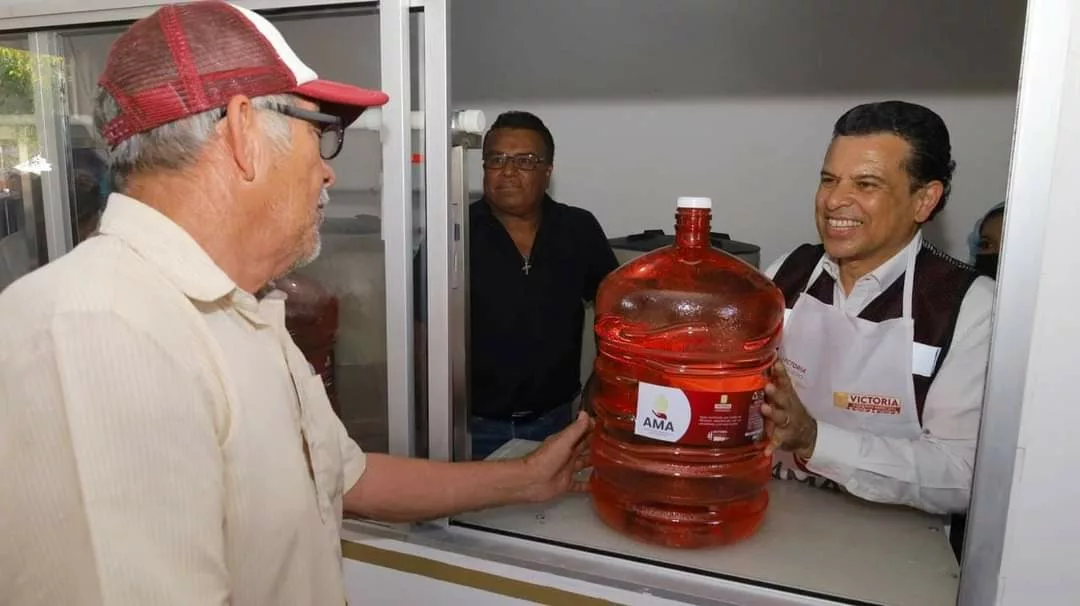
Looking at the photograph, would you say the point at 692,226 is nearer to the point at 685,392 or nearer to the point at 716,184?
the point at 685,392

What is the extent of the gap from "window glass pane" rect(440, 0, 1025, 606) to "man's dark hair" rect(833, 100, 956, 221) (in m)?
0.01

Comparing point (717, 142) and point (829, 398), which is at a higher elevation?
point (717, 142)

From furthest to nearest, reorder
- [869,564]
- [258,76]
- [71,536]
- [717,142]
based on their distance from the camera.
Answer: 1. [717,142]
2. [869,564]
3. [258,76]
4. [71,536]

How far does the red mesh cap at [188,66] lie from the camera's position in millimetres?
728

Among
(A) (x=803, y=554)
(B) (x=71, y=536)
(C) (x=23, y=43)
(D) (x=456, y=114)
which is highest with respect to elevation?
(C) (x=23, y=43)

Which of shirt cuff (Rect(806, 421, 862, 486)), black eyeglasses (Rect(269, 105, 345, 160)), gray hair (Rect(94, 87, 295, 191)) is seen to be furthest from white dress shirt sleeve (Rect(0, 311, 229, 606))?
shirt cuff (Rect(806, 421, 862, 486))

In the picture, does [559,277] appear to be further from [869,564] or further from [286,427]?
[286,427]

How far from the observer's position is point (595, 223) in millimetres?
2369

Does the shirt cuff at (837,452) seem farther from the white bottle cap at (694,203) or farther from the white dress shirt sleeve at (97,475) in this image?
the white dress shirt sleeve at (97,475)

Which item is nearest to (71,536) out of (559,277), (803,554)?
(803,554)

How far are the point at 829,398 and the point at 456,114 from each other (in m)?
0.84

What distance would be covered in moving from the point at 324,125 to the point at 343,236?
0.49m

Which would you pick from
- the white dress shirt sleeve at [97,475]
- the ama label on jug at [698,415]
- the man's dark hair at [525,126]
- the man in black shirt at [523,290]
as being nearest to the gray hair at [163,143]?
the white dress shirt sleeve at [97,475]

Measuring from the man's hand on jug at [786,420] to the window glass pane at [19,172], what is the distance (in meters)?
1.49
